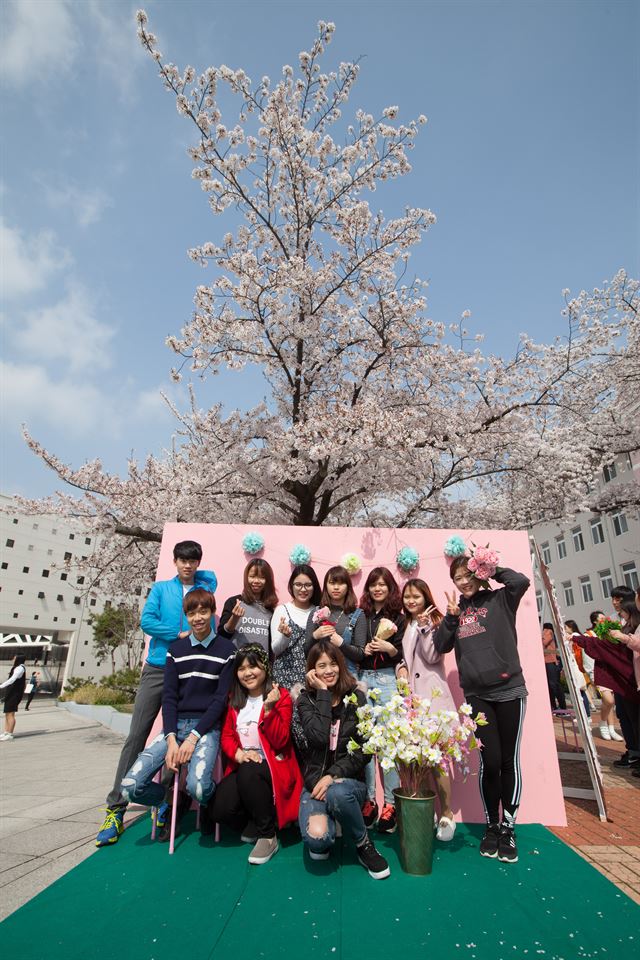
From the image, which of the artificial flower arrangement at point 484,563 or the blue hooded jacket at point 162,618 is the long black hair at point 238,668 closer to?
the blue hooded jacket at point 162,618

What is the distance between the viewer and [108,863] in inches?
105

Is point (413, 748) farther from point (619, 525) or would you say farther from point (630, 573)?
point (619, 525)

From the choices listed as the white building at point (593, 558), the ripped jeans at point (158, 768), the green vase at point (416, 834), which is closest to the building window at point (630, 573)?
the white building at point (593, 558)

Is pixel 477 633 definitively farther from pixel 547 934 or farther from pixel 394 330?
pixel 394 330

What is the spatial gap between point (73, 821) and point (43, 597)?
44878mm

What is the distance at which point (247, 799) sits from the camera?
2779mm

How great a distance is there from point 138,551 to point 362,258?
7.30m

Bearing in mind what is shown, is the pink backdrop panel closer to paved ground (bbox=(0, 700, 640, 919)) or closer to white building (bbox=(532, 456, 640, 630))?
paved ground (bbox=(0, 700, 640, 919))

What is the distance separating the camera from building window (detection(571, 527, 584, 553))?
2345 cm

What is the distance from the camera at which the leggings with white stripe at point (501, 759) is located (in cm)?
284

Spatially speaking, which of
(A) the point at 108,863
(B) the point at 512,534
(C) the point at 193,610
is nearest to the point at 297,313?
(B) the point at 512,534

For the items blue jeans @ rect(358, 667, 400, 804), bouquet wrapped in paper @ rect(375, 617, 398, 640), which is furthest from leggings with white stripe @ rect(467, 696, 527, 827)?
bouquet wrapped in paper @ rect(375, 617, 398, 640)

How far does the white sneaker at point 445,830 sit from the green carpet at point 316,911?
0.14 m

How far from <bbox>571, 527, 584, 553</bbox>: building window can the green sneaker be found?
24.6m
